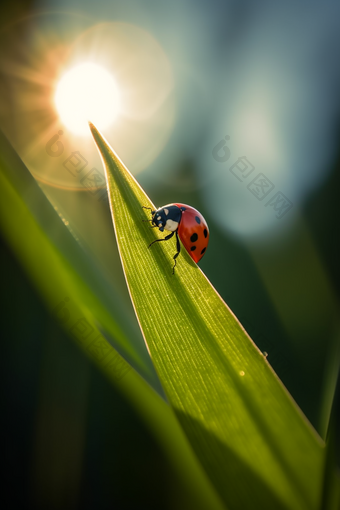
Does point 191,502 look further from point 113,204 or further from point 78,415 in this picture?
point 113,204

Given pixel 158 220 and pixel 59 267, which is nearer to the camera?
pixel 59 267

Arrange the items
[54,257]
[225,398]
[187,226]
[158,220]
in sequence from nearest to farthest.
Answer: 1. [225,398]
2. [54,257]
3. [158,220]
4. [187,226]

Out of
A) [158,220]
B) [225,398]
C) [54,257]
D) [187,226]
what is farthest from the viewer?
[187,226]

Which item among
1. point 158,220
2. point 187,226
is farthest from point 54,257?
point 187,226

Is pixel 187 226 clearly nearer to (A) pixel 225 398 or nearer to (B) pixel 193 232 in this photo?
(B) pixel 193 232

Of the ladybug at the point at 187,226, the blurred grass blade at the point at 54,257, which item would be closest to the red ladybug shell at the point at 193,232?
the ladybug at the point at 187,226

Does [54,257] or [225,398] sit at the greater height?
[54,257]

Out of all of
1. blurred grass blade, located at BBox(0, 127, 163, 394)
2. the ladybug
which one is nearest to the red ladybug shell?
the ladybug
